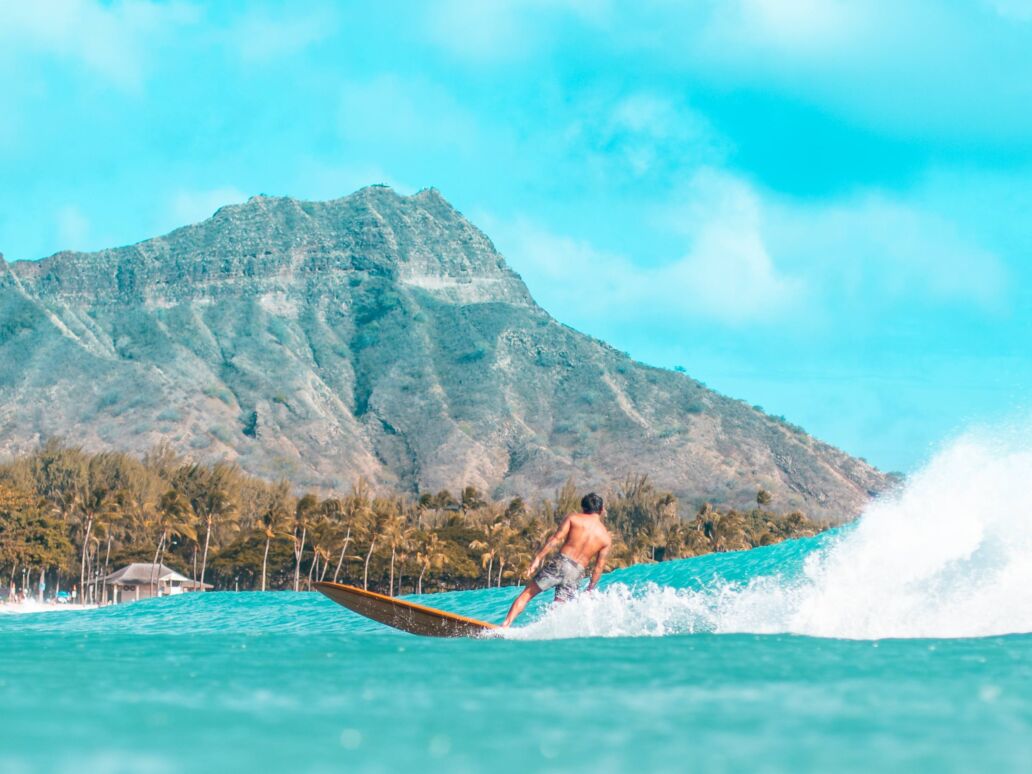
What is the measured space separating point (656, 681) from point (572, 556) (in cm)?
523

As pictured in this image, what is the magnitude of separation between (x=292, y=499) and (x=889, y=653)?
86.6 meters

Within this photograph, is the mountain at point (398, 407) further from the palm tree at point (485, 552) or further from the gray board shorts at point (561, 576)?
the gray board shorts at point (561, 576)

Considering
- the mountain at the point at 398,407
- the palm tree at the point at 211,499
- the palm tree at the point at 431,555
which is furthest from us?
the mountain at the point at 398,407

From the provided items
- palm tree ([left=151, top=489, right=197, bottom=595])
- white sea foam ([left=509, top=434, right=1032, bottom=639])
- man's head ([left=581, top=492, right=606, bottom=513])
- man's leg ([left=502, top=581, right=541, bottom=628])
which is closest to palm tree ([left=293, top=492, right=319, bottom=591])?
palm tree ([left=151, top=489, right=197, bottom=595])

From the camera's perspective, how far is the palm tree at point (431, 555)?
76.0 metres

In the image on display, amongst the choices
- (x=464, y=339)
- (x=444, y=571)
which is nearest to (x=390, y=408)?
(x=464, y=339)

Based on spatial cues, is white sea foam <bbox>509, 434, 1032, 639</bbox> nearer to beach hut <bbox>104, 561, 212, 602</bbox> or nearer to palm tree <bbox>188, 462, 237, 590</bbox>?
beach hut <bbox>104, 561, 212, 602</bbox>

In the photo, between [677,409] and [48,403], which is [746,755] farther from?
A: [677,409]

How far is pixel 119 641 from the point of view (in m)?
14.1

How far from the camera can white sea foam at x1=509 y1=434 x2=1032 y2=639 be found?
45.3 ft

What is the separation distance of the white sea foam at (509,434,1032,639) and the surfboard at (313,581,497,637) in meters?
0.70

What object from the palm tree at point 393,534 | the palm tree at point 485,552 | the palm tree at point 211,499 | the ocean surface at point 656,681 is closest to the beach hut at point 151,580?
the palm tree at point 211,499

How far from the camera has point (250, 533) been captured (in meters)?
85.4

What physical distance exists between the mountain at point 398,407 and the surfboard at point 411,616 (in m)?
126
